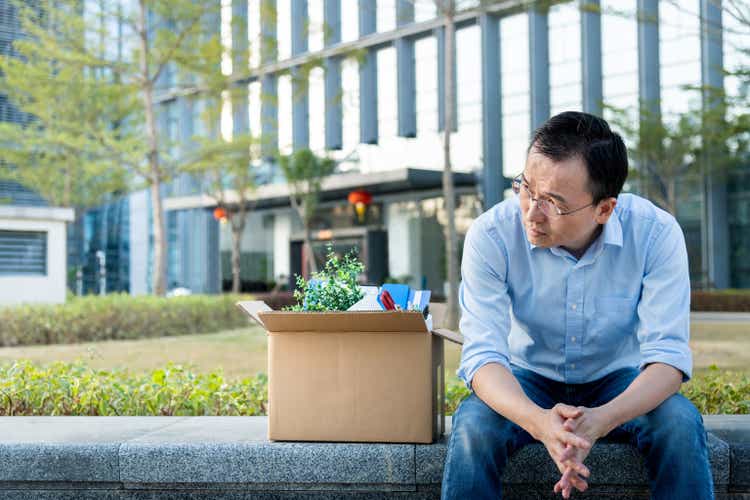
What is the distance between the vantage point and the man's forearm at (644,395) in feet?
7.46

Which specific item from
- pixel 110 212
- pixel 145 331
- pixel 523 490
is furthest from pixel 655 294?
pixel 110 212

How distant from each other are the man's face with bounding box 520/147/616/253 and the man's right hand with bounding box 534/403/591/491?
531 millimetres

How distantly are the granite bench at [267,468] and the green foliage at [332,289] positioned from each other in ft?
1.57

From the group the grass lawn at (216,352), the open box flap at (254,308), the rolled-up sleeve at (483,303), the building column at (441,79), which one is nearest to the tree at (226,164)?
the grass lawn at (216,352)

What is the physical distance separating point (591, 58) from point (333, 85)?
8.51m

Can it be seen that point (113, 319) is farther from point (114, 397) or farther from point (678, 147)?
point (678, 147)

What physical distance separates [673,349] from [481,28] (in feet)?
70.1

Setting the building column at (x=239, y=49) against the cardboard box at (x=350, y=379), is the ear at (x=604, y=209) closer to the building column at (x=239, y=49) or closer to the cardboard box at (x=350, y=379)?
the cardboard box at (x=350, y=379)

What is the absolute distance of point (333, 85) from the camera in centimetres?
2603

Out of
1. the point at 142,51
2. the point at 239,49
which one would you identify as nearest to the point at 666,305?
the point at 142,51

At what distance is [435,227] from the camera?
23344mm

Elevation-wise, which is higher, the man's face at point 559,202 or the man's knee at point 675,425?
the man's face at point 559,202

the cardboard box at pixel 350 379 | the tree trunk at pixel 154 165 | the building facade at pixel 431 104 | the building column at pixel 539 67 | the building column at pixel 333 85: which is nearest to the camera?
the cardboard box at pixel 350 379

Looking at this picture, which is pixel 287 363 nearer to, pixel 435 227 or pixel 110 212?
pixel 435 227
